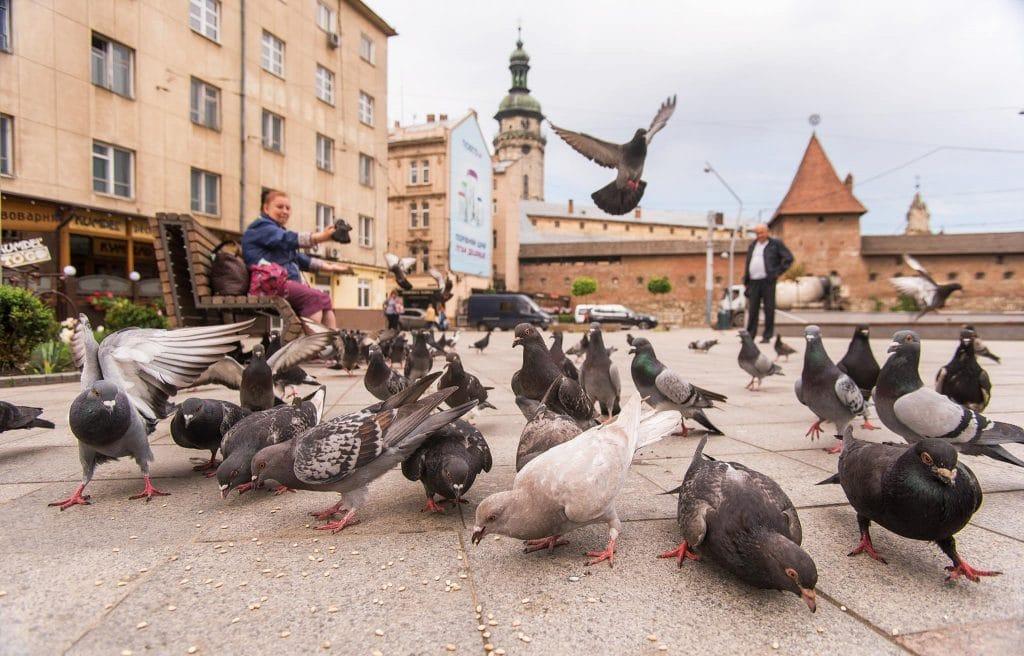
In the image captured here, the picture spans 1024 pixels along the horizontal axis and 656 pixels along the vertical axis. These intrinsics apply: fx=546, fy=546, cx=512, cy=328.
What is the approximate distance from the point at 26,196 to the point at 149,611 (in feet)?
51.2

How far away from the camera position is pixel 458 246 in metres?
40.5

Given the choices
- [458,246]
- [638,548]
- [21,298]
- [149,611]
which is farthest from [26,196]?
[458,246]

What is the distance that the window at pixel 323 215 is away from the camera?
22.3 m

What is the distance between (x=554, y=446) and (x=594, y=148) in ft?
14.9

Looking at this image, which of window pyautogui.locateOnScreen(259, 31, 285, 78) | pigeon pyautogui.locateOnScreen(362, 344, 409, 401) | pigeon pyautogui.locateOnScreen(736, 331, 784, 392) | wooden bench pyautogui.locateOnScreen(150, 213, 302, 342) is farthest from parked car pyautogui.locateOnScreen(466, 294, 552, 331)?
pigeon pyautogui.locateOnScreen(362, 344, 409, 401)

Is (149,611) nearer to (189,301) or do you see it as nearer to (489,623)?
(489,623)

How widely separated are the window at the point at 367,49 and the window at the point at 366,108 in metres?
1.62

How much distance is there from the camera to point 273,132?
66.2 feet

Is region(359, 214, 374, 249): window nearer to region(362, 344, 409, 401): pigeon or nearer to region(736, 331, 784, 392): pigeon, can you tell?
region(362, 344, 409, 401): pigeon

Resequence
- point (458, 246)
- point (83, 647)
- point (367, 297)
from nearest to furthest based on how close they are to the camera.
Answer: point (83, 647) → point (367, 297) → point (458, 246)

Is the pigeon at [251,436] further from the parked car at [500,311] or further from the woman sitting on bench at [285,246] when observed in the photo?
the parked car at [500,311]

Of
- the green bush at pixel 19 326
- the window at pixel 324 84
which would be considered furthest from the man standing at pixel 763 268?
the window at pixel 324 84

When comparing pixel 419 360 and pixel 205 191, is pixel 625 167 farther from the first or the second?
pixel 205 191

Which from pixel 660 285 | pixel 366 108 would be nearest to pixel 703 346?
pixel 366 108
